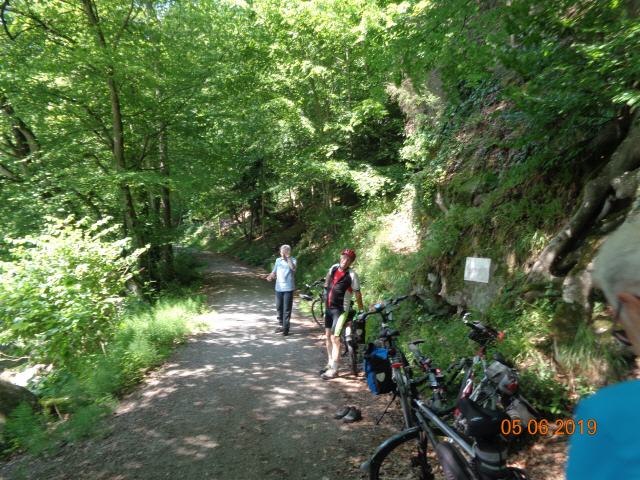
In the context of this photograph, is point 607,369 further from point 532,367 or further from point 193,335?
point 193,335

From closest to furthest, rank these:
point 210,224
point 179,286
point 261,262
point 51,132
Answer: point 51,132 → point 179,286 → point 261,262 → point 210,224

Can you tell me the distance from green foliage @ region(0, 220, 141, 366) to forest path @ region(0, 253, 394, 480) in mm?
1759

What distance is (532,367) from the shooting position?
4117mm

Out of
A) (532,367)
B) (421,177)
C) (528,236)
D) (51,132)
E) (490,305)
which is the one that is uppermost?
(51,132)

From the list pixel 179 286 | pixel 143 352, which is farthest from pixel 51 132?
pixel 143 352

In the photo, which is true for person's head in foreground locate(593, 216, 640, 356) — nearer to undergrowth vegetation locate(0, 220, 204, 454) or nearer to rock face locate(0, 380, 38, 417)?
undergrowth vegetation locate(0, 220, 204, 454)

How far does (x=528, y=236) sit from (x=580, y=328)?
2.08 meters

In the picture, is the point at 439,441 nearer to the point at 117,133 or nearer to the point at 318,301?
the point at 318,301

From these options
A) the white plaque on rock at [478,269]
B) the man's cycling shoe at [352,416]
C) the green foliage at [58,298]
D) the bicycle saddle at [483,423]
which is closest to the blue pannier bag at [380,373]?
the man's cycling shoe at [352,416]

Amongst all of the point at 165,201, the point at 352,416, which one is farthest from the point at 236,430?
the point at 165,201

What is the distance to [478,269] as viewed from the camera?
6.07 meters

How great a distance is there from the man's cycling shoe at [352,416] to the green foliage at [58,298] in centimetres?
498

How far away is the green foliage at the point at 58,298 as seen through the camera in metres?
6.61

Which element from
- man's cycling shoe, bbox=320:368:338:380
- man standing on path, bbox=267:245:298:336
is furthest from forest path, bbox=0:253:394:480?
man standing on path, bbox=267:245:298:336
